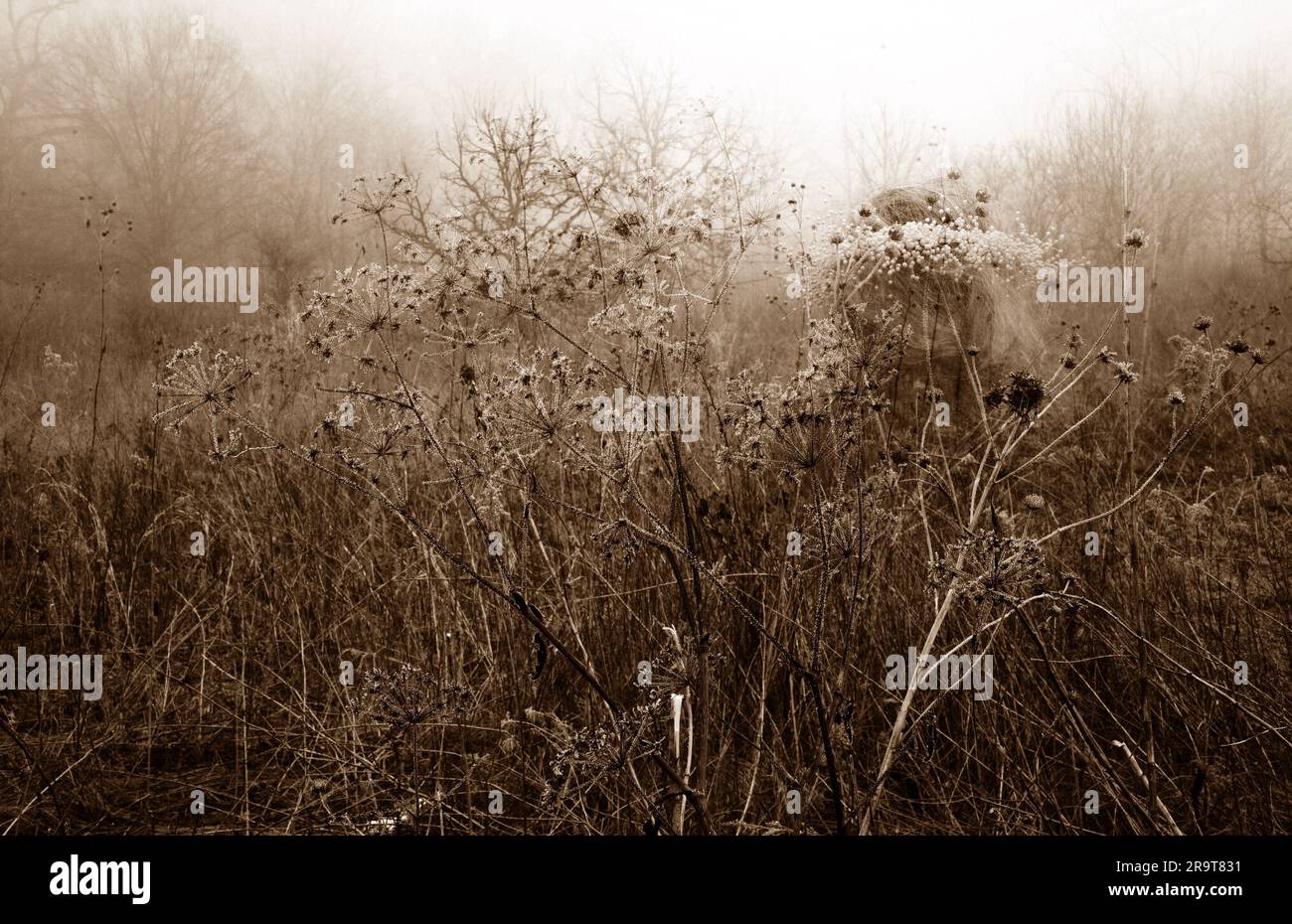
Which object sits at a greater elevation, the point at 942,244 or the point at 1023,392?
the point at 942,244

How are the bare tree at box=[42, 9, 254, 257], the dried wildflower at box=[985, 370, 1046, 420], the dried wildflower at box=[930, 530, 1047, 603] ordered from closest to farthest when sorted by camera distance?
the dried wildflower at box=[930, 530, 1047, 603]
the dried wildflower at box=[985, 370, 1046, 420]
the bare tree at box=[42, 9, 254, 257]

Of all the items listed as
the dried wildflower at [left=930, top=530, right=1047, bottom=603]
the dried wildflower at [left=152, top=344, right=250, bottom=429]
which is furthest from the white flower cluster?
the dried wildflower at [left=152, top=344, right=250, bottom=429]

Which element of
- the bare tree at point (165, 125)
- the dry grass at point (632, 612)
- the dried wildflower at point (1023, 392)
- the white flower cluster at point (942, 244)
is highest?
the bare tree at point (165, 125)

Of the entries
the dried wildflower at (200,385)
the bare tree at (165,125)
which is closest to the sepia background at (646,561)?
the dried wildflower at (200,385)

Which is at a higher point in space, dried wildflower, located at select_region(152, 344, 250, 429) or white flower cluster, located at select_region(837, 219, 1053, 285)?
white flower cluster, located at select_region(837, 219, 1053, 285)

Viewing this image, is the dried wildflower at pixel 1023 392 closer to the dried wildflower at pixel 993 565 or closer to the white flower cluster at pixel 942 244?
the dried wildflower at pixel 993 565

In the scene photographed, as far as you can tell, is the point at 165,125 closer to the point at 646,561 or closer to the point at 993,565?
the point at 646,561

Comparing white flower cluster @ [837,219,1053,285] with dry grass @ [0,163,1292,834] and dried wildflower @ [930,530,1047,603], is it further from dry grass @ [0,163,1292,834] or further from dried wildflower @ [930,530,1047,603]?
dried wildflower @ [930,530,1047,603]

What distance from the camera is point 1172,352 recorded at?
24.6ft

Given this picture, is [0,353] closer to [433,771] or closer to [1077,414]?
[433,771]

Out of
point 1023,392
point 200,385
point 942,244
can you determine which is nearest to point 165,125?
point 942,244

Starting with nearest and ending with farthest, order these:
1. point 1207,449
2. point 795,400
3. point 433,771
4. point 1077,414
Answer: point 795,400 → point 433,771 → point 1207,449 → point 1077,414
